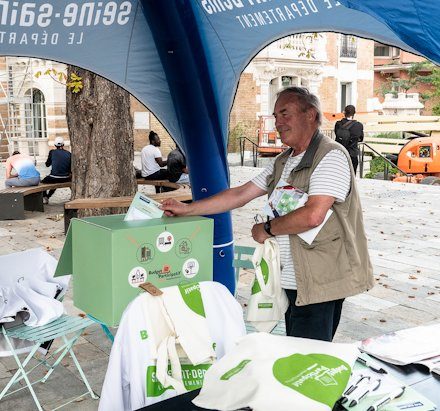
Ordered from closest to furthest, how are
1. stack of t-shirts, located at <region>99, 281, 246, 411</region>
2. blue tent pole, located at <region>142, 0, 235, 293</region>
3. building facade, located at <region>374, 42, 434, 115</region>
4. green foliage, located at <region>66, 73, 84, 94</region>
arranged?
1. stack of t-shirts, located at <region>99, 281, 246, 411</region>
2. blue tent pole, located at <region>142, 0, 235, 293</region>
3. green foliage, located at <region>66, 73, 84, 94</region>
4. building facade, located at <region>374, 42, 434, 115</region>

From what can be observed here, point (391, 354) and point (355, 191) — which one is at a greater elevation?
point (355, 191)

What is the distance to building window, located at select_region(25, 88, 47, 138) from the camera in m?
27.1

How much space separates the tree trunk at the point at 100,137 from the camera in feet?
27.0

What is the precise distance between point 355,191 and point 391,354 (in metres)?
0.99

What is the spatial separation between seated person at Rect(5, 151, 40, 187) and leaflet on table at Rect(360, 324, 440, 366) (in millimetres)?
10234

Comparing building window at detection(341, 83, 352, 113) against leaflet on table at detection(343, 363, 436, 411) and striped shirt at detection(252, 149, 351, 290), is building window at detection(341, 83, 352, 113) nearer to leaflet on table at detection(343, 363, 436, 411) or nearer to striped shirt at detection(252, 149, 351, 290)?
striped shirt at detection(252, 149, 351, 290)

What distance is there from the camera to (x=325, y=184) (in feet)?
9.66

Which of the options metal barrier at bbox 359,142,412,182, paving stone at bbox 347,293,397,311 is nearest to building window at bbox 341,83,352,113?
metal barrier at bbox 359,142,412,182

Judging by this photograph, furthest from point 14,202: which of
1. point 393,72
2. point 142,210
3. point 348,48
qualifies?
point 393,72

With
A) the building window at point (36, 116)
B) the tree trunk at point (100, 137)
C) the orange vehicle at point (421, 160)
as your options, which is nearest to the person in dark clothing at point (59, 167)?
the tree trunk at point (100, 137)

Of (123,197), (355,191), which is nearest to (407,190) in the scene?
(123,197)

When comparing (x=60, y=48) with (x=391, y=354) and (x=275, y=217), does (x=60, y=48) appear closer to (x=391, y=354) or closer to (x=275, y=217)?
(x=275, y=217)

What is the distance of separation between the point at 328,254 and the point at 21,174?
9.76 metres

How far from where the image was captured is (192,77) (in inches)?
175
